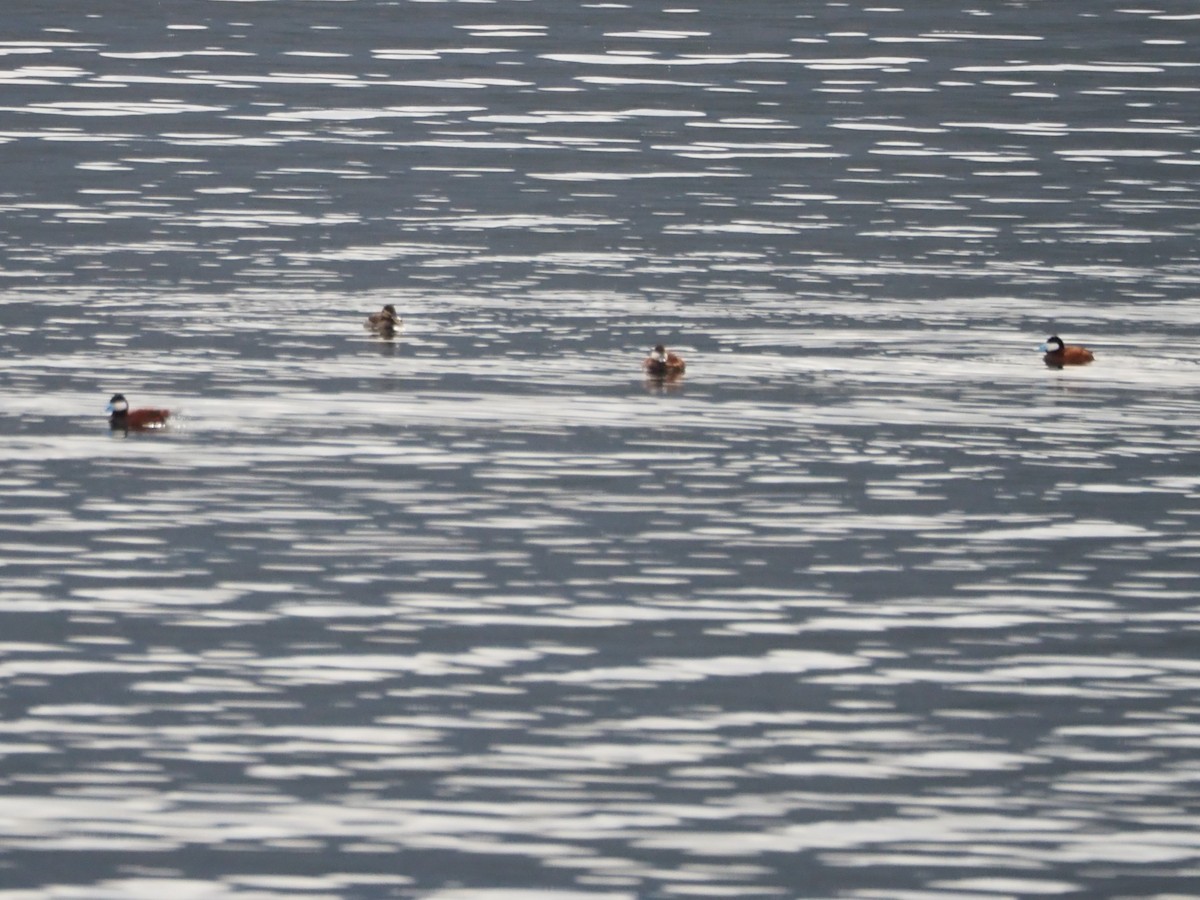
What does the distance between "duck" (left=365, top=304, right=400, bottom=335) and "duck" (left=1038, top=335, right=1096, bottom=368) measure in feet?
23.8

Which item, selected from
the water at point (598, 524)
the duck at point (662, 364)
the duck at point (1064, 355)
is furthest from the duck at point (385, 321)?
the duck at point (1064, 355)

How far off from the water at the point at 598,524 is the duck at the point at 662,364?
0.38 m

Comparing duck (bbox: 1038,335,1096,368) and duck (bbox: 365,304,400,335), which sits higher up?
duck (bbox: 365,304,400,335)

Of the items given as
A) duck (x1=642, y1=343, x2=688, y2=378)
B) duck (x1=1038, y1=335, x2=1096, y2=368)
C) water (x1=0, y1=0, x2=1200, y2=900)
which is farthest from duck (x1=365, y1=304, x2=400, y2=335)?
duck (x1=1038, y1=335, x2=1096, y2=368)

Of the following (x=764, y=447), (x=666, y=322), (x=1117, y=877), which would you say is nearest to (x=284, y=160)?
(x=666, y=322)

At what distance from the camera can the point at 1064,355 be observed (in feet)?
98.8

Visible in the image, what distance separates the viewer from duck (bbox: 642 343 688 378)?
28922mm

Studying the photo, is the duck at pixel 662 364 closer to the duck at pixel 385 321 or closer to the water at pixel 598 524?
the water at pixel 598 524

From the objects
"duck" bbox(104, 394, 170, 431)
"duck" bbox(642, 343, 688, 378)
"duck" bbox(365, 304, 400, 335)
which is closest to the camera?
"duck" bbox(104, 394, 170, 431)

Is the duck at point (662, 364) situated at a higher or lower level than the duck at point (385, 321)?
lower

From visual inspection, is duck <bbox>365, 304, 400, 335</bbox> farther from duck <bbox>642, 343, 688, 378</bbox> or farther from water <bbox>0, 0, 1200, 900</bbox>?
duck <bbox>642, 343, 688, 378</bbox>

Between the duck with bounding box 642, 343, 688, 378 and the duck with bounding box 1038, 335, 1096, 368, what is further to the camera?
the duck with bounding box 1038, 335, 1096, 368

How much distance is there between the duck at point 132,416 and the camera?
85.6ft

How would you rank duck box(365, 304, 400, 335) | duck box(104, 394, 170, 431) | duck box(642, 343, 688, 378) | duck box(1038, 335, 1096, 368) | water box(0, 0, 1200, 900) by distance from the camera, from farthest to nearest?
duck box(365, 304, 400, 335) < duck box(1038, 335, 1096, 368) < duck box(642, 343, 688, 378) < duck box(104, 394, 170, 431) < water box(0, 0, 1200, 900)
